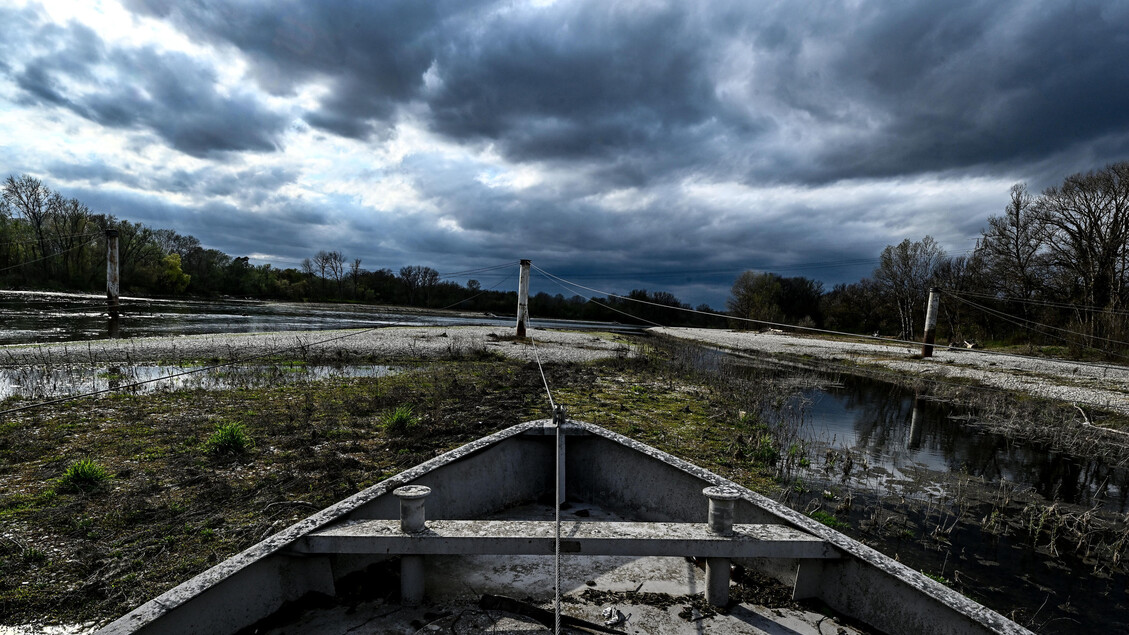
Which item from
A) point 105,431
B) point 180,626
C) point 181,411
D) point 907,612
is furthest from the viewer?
point 181,411

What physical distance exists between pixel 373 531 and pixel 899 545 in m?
4.99

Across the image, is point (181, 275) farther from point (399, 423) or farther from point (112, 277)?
point (399, 423)

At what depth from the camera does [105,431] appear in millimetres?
6863

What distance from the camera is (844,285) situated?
63406mm

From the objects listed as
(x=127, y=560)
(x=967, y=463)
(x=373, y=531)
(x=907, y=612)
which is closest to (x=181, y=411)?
(x=127, y=560)

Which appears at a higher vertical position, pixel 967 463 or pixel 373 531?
pixel 373 531

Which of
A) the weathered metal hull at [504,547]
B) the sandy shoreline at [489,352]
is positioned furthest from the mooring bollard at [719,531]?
the sandy shoreline at [489,352]

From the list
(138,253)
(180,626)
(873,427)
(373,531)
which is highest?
(138,253)

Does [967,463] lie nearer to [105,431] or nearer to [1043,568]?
[1043,568]

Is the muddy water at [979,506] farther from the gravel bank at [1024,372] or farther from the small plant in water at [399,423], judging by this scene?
the gravel bank at [1024,372]

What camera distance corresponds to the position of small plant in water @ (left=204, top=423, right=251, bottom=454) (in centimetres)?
610

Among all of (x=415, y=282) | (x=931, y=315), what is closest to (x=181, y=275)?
(x=415, y=282)

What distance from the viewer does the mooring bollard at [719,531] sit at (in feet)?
9.10

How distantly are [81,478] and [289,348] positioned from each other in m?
9.68
